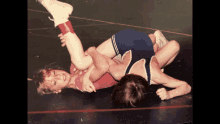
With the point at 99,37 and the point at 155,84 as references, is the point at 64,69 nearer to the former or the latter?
the point at 99,37

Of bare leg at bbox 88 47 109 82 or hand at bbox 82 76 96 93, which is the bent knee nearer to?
bare leg at bbox 88 47 109 82

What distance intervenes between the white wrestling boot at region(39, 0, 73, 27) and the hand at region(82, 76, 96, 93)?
0.36 metres

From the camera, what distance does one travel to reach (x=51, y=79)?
109 centimetres

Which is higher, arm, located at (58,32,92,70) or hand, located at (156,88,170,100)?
arm, located at (58,32,92,70)

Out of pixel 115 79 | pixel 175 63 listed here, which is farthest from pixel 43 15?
pixel 175 63

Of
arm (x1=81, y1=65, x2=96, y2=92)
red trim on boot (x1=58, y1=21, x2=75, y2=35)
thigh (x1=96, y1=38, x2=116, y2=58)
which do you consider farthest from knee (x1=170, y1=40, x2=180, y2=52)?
red trim on boot (x1=58, y1=21, x2=75, y2=35)

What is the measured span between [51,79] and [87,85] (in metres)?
0.21

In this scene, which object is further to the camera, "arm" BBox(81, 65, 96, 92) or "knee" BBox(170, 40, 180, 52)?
"knee" BBox(170, 40, 180, 52)

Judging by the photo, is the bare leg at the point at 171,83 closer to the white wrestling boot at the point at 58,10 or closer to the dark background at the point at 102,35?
the dark background at the point at 102,35

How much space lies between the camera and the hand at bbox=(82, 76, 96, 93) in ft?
3.61

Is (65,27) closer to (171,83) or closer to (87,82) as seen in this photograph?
(87,82)

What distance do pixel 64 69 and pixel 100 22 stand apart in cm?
35

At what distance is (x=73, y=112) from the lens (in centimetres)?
105

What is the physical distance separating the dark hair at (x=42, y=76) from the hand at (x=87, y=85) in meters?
0.16
